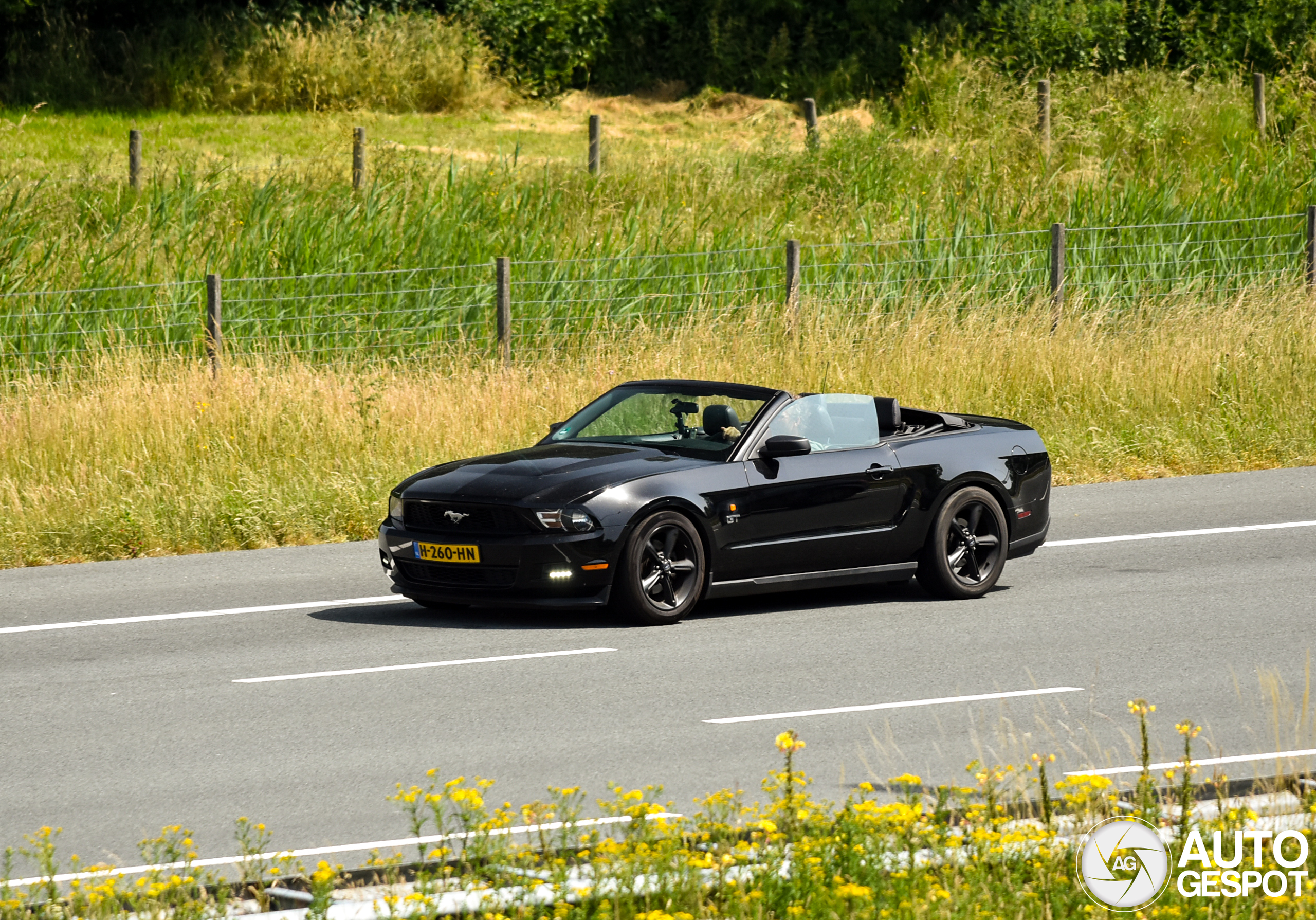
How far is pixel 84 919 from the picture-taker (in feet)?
15.8

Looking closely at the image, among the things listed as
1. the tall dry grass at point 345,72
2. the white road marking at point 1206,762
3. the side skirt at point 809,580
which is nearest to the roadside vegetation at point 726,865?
the white road marking at point 1206,762

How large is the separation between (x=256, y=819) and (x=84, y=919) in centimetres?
154

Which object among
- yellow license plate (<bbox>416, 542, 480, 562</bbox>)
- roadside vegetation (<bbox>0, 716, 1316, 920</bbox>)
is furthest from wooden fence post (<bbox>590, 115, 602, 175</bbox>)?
roadside vegetation (<bbox>0, 716, 1316, 920</bbox>)

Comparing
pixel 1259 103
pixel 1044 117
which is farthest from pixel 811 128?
pixel 1259 103

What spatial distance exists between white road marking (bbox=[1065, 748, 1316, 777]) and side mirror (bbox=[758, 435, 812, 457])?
3.58 meters

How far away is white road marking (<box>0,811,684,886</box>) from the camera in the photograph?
5.50 meters

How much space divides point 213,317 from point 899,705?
1068 cm

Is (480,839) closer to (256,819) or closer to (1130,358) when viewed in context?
(256,819)

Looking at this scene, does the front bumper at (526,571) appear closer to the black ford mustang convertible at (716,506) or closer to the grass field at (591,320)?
the black ford mustang convertible at (716,506)

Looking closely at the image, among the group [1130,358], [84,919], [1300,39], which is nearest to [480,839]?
[84,919]

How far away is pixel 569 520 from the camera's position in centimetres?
954

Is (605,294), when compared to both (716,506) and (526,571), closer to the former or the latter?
(716,506)

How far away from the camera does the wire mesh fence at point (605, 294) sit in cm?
1764

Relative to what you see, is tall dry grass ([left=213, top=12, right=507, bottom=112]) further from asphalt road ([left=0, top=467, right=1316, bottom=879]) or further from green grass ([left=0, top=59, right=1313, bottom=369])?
asphalt road ([left=0, top=467, right=1316, bottom=879])
